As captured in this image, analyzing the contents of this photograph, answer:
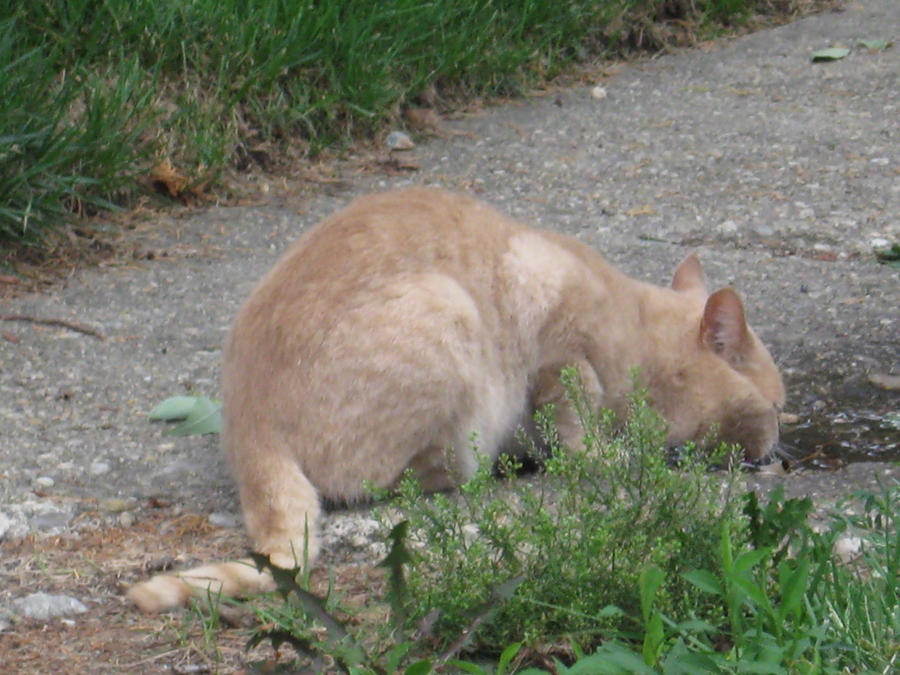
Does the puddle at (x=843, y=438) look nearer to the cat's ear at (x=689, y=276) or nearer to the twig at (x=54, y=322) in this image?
the cat's ear at (x=689, y=276)

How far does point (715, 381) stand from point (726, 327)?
0.19m

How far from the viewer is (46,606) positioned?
3.16 m

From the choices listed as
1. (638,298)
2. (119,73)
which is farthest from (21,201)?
(638,298)

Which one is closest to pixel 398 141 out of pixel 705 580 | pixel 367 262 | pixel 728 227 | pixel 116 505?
pixel 728 227

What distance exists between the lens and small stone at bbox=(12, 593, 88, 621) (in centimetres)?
314

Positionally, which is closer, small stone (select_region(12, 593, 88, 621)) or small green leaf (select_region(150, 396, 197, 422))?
small stone (select_region(12, 593, 88, 621))

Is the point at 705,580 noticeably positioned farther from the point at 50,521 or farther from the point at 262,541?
the point at 50,521

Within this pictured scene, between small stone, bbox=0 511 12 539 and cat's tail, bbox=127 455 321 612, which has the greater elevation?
cat's tail, bbox=127 455 321 612

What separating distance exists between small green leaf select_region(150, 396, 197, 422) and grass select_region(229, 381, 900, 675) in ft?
5.01

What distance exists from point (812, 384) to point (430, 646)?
2.36m

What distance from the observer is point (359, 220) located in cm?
411

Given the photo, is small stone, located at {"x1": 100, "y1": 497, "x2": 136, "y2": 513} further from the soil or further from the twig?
the twig

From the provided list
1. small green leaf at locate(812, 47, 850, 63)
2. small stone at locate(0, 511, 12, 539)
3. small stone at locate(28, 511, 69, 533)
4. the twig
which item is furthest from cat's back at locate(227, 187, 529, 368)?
small green leaf at locate(812, 47, 850, 63)

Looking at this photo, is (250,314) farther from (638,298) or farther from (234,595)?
(638,298)
